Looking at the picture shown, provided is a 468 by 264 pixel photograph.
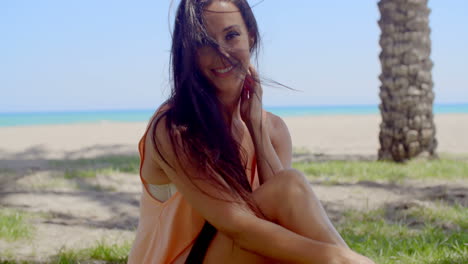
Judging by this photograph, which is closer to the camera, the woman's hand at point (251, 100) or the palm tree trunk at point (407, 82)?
the woman's hand at point (251, 100)

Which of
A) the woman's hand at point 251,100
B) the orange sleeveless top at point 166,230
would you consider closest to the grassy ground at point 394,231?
the orange sleeveless top at point 166,230

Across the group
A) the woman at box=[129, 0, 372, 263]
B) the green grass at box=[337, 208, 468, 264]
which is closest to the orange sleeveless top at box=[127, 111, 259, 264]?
the woman at box=[129, 0, 372, 263]

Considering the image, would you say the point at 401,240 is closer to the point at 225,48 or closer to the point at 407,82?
the point at 225,48

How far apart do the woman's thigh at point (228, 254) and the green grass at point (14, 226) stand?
215cm

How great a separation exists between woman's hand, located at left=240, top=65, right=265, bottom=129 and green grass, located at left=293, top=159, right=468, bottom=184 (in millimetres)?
3162

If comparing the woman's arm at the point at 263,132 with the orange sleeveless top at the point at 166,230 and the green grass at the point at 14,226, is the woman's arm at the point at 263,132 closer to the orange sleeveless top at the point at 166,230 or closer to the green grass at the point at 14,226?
the orange sleeveless top at the point at 166,230

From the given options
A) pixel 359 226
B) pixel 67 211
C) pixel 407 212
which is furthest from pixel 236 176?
pixel 67 211

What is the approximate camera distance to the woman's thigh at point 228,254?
6.71ft

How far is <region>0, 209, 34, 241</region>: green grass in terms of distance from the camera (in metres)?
3.70

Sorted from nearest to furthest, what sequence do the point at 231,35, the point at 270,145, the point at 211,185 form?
→ the point at 211,185, the point at 231,35, the point at 270,145

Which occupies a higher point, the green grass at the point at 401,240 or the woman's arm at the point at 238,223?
the woman's arm at the point at 238,223

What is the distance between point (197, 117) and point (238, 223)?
1.47 feet

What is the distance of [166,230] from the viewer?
7.07 feet

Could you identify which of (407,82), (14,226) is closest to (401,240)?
(14,226)
